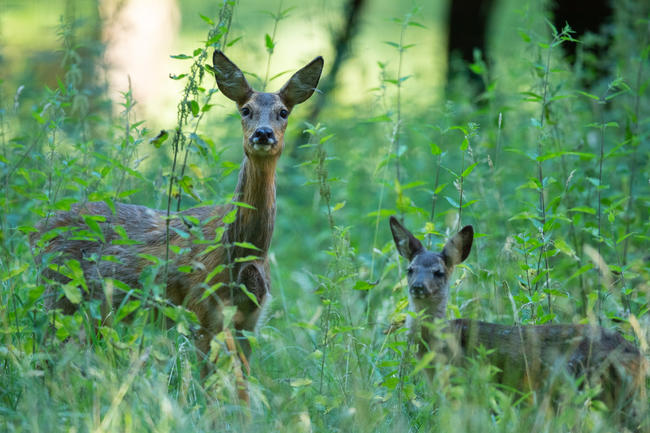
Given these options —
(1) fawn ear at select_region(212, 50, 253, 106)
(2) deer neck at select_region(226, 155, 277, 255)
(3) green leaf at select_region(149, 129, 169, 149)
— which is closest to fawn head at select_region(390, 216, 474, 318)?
(2) deer neck at select_region(226, 155, 277, 255)

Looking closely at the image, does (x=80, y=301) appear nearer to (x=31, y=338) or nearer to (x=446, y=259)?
(x=31, y=338)

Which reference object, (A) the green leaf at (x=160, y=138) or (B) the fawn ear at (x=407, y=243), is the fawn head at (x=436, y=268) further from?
(A) the green leaf at (x=160, y=138)

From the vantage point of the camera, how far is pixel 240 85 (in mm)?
5488

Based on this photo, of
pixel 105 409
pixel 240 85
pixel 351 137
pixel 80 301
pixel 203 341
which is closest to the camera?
pixel 105 409

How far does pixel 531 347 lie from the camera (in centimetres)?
445

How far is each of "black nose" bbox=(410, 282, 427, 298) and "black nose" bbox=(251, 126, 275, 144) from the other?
1212 millimetres

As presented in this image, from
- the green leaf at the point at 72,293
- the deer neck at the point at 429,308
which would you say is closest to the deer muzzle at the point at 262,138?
the deer neck at the point at 429,308

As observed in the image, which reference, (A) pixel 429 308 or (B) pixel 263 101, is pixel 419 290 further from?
(B) pixel 263 101

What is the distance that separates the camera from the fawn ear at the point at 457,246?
510 cm

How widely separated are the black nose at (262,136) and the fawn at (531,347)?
2.88ft

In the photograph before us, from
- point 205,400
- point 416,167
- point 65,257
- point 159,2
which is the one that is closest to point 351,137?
point 416,167

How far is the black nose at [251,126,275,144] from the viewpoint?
5.07 m

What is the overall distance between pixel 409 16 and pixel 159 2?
6.92 meters

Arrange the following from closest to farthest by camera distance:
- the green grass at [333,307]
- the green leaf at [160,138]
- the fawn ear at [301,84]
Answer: the green grass at [333,307]
the green leaf at [160,138]
the fawn ear at [301,84]
